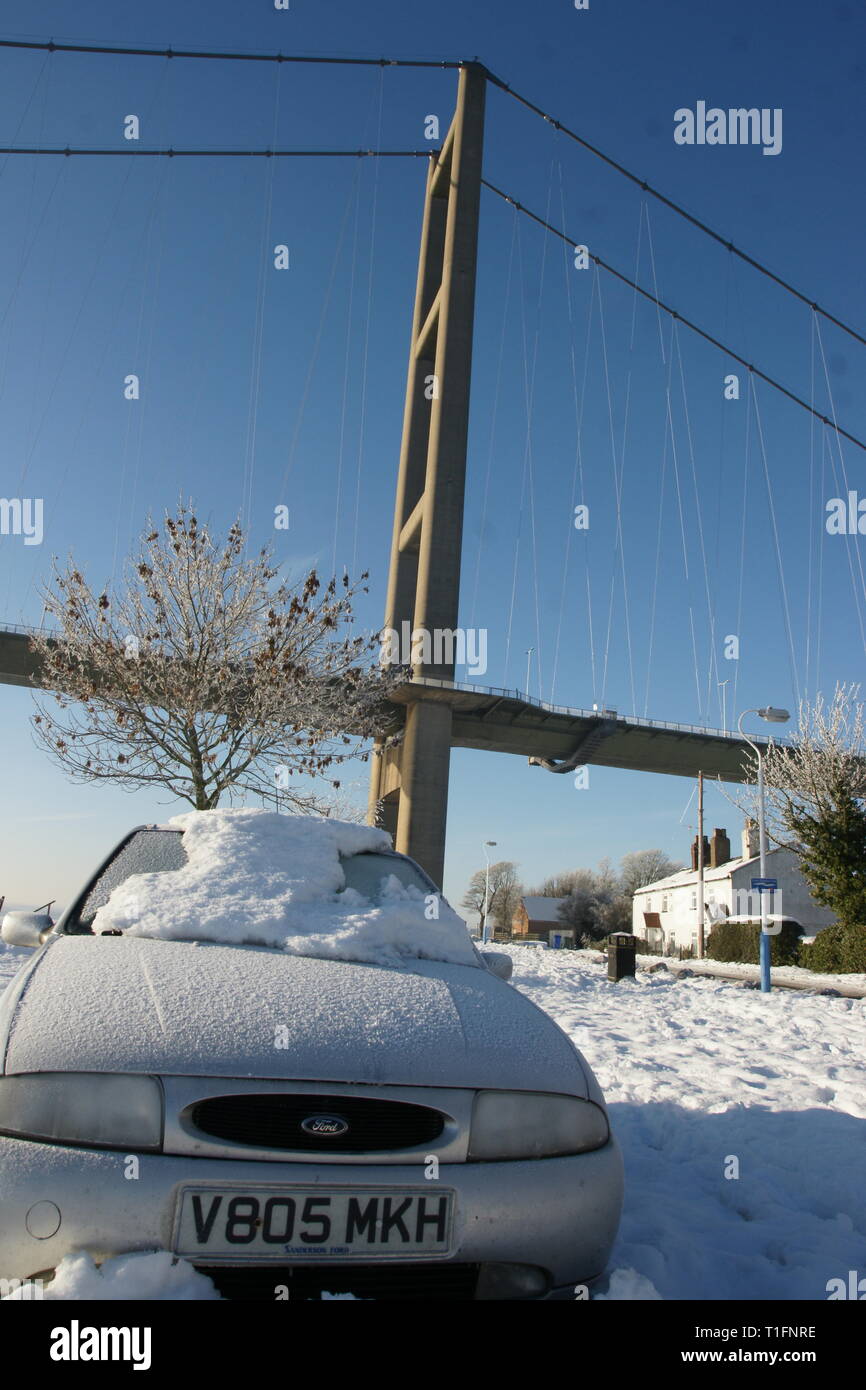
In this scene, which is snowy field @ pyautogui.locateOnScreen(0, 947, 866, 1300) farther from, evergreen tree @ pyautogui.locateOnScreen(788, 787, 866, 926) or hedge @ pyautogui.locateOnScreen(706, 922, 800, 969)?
hedge @ pyautogui.locateOnScreen(706, 922, 800, 969)

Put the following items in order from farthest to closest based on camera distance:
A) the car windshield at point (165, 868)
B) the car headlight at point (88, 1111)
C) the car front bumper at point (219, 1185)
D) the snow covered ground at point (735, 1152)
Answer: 1. the car windshield at point (165, 868)
2. the snow covered ground at point (735, 1152)
3. the car headlight at point (88, 1111)
4. the car front bumper at point (219, 1185)

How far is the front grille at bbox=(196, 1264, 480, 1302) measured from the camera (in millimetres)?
1894

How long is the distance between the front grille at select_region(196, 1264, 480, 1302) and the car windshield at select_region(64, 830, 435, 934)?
139cm

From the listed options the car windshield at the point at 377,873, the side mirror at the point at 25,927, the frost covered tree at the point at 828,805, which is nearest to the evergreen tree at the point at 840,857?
the frost covered tree at the point at 828,805

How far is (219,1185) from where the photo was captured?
1912 mm

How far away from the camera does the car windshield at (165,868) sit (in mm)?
3250

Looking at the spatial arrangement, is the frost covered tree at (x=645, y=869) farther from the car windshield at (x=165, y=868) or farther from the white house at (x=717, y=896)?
the car windshield at (x=165, y=868)

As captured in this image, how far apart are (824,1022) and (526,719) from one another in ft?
121

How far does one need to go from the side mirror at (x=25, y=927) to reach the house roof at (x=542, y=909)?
89403 mm

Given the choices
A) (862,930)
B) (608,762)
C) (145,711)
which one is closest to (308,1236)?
(145,711)

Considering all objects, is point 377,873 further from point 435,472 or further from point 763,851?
point 435,472

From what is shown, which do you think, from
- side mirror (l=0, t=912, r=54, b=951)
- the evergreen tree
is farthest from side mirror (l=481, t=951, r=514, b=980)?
the evergreen tree

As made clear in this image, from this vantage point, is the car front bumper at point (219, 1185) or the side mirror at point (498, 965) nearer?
the car front bumper at point (219, 1185)
